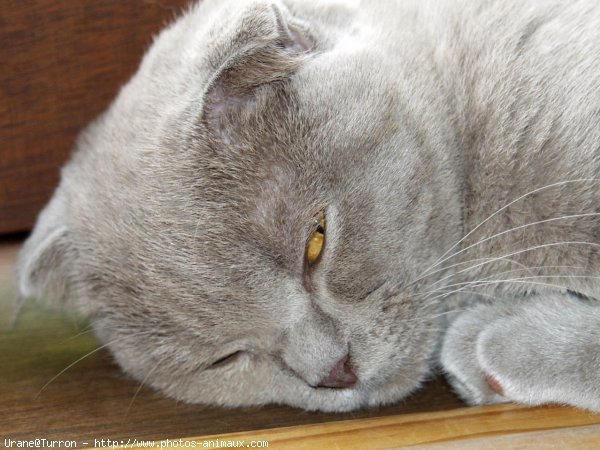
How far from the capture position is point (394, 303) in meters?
1.23

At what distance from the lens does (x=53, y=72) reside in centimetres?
171

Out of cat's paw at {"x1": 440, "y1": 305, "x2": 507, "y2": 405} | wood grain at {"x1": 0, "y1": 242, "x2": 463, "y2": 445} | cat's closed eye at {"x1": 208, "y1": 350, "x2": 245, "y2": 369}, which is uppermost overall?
cat's paw at {"x1": 440, "y1": 305, "x2": 507, "y2": 405}

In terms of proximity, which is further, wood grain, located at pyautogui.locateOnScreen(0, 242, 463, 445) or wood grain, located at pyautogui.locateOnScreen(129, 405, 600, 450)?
wood grain, located at pyautogui.locateOnScreen(0, 242, 463, 445)

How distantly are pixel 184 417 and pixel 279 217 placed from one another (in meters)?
0.43

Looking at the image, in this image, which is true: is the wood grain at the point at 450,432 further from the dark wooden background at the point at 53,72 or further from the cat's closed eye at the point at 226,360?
the dark wooden background at the point at 53,72

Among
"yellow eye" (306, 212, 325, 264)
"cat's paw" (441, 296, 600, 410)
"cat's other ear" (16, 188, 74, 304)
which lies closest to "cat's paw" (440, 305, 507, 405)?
"cat's paw" (441, 296, 600, 410)

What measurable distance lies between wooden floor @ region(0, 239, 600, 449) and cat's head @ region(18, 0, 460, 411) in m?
0.06

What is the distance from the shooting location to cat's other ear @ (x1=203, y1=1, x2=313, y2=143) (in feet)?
3.62

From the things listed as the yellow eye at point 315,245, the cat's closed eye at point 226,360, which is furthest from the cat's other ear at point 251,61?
the cat's closed eye at point 226,360

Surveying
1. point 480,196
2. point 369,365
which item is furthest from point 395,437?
point 480,196

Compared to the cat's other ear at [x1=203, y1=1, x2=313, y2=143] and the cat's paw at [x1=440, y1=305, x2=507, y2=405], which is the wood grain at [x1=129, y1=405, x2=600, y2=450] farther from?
the cat's other ear at [x1=203, y1=1, x2=313, y2=143]

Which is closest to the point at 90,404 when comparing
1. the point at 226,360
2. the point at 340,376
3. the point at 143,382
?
the point at 143,382

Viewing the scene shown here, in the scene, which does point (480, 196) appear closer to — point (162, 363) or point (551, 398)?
point (551, 398)

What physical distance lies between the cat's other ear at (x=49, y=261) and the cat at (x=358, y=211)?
0.10 metres
